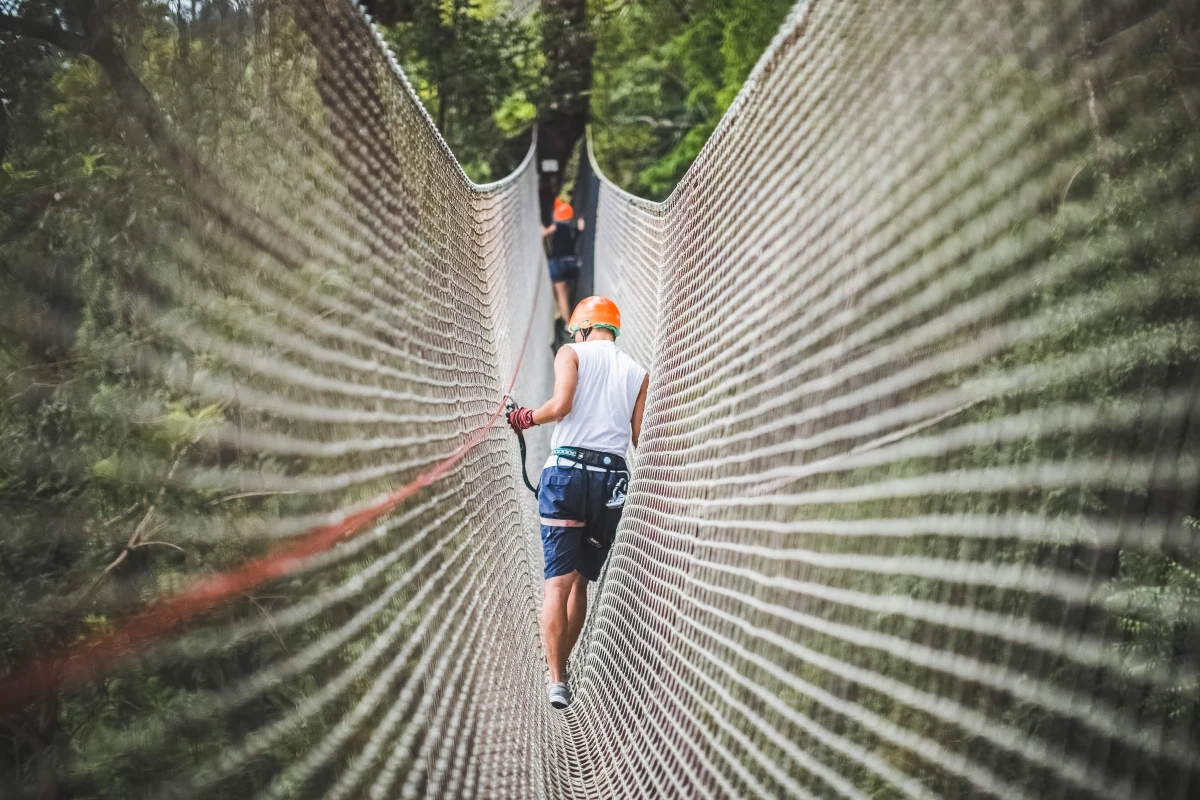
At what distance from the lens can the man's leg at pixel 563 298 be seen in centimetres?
615

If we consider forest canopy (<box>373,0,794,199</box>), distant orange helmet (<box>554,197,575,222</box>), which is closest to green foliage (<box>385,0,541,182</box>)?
forest canopy (<box>373,0,794,199</box>)

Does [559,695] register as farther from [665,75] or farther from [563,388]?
[665,75]

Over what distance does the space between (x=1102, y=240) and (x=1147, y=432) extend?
0.76 feet

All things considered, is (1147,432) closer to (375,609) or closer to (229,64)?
(375,609)

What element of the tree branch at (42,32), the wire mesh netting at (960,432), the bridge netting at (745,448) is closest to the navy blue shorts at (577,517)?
the bridge netting at (745,448)

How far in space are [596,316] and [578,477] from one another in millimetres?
428

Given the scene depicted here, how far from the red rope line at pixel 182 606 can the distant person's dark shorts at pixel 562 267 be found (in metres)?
4.15

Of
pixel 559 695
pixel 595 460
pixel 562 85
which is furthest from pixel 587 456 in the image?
pixel 562 85

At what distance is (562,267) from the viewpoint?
6.16 metres

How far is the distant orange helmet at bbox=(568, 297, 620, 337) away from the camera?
8.25ft

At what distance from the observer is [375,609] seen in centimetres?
141

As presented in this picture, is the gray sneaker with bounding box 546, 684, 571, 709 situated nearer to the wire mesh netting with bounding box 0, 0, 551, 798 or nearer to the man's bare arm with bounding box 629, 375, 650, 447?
the wire mesh netting with bounding box 0, 0, 551, 798

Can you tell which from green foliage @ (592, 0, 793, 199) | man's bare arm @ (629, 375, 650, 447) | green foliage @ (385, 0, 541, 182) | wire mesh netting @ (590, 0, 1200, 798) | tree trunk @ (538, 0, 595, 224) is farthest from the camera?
green foliage @ (592, 0, 793, 199)

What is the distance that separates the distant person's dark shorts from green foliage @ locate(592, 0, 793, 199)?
186 centimetres
